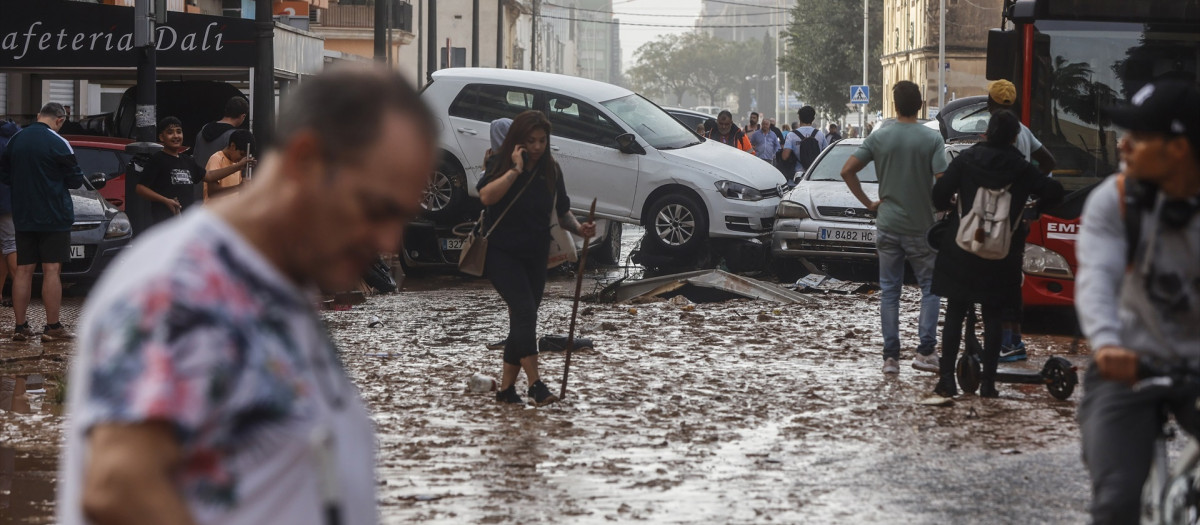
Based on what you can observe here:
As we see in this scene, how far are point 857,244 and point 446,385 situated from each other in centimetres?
742

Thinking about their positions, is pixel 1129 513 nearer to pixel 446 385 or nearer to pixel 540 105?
pixel 446 385

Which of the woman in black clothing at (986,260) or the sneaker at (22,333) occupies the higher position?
the woman in black clothing at (986,260)

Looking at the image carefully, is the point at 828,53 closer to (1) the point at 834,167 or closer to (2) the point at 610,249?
(2) the point at 610,249

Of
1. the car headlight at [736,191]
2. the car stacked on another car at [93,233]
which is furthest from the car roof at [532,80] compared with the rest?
the car stacked on another car at [93,233]

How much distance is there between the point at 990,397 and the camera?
8.69 m

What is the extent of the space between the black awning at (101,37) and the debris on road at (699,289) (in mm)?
7784

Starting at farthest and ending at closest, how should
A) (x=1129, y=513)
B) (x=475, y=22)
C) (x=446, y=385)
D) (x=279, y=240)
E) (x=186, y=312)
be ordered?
(x=475, y=22)
(x=446, y=385)
(x=1129, y=513)
(x=279, y=240)
(x=186, y=312)

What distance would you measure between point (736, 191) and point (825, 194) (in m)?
1.01

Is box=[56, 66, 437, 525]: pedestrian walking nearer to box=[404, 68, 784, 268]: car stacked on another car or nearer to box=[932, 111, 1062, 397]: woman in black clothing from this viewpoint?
box=[932, 111, 1062, 397]: woman in black clothing

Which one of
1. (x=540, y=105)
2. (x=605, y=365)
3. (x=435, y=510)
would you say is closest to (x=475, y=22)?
(x=540, y=105)

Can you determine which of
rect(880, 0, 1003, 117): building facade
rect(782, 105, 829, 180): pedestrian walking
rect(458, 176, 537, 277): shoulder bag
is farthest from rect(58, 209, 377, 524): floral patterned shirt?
rect(880, 0, 1003, 117): building facade

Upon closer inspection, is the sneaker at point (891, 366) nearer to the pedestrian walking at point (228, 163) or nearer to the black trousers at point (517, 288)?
the black trousers at point (517, 288)

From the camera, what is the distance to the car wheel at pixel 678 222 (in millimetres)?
16656

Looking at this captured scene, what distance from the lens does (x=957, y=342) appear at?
868 cm
